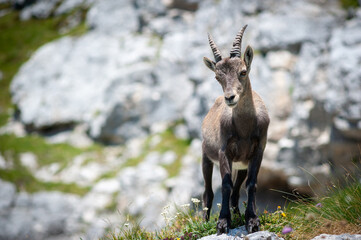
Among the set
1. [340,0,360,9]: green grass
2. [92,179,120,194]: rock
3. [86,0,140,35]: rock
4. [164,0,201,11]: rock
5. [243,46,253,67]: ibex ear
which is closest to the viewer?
[243,46,253,67]: ibex ear

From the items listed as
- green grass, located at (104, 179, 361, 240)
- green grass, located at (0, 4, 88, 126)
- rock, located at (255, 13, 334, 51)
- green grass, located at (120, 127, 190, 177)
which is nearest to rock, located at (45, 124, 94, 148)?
green grass, located at (120, 127, 190, 177)

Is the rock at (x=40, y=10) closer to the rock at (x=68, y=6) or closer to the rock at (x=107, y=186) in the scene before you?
the rock at (x=68, y=6)

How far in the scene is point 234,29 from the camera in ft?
66.5

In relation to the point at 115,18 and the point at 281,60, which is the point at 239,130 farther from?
the point at 115,18

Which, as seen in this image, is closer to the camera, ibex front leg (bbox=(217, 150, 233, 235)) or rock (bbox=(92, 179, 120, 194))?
ibex front leg (bbox=(217, 150, 233, 235))

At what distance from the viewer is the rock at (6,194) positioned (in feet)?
62.3

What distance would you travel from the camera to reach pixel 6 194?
19.4 m

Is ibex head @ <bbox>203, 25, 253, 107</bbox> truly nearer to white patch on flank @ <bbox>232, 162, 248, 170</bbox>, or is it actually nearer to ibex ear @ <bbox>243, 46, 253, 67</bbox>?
ibex ear @ <bbox>243, 46, 253, 67</bbox>

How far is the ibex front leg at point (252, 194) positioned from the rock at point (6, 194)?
56.3 feet

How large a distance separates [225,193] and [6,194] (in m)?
17.3

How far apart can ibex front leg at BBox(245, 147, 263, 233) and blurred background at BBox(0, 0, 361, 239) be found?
7406 mm

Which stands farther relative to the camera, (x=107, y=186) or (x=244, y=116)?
(x=107, y=186)

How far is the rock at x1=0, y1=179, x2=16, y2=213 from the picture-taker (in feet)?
62.3

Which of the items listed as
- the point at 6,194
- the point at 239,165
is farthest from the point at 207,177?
the point at 6,194
